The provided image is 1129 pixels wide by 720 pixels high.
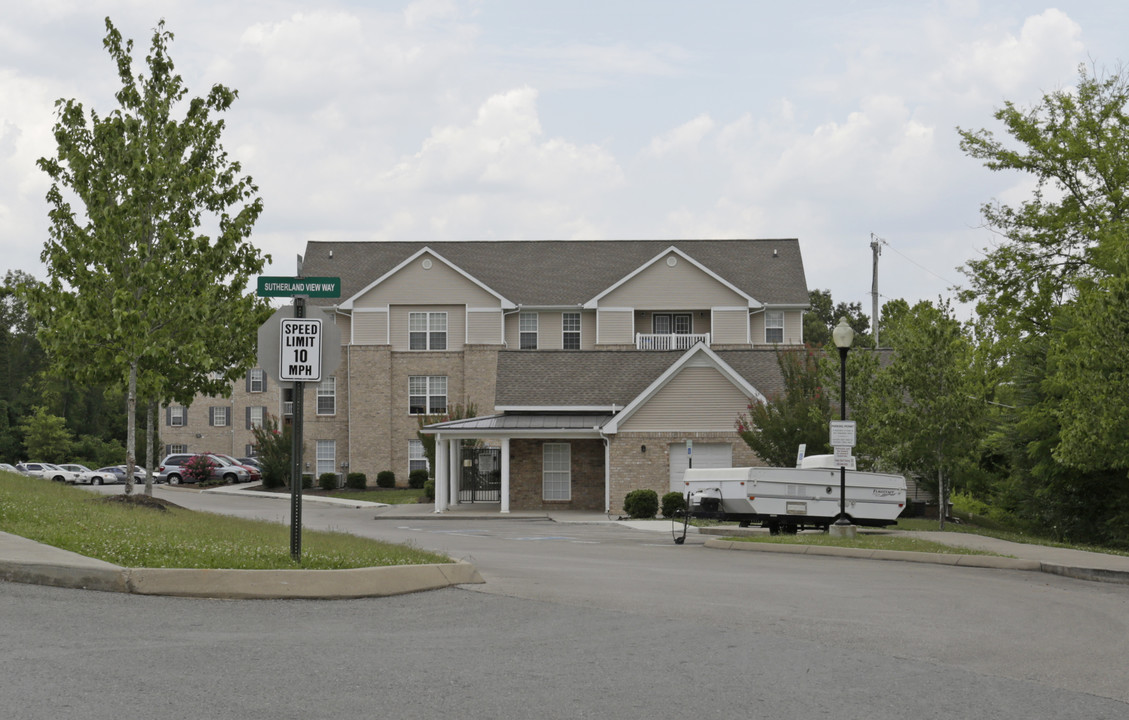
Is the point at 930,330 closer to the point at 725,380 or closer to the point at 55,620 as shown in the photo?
the point at 725,380

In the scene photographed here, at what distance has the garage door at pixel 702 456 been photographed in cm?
3566

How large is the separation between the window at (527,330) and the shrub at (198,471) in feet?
61.9

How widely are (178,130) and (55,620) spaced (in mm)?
16300

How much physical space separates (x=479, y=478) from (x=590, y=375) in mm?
6481

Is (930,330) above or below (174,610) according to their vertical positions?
above

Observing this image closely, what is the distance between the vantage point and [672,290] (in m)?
52.0

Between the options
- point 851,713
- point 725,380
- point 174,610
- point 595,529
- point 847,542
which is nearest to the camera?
point 851,713

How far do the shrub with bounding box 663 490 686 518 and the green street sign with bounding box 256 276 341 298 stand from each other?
22.7 meters

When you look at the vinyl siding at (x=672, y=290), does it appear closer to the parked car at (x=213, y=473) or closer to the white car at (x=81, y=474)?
the parked car at (x=213, y=473)

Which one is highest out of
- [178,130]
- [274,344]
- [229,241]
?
[178,130]

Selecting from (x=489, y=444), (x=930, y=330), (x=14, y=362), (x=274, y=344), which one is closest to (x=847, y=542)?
(x=930, y=330)

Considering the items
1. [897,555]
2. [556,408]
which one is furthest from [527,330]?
[897,555]

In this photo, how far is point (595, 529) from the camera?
1123 inches

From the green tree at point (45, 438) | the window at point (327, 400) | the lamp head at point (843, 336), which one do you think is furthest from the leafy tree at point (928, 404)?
the green tree at point (45, 438)
